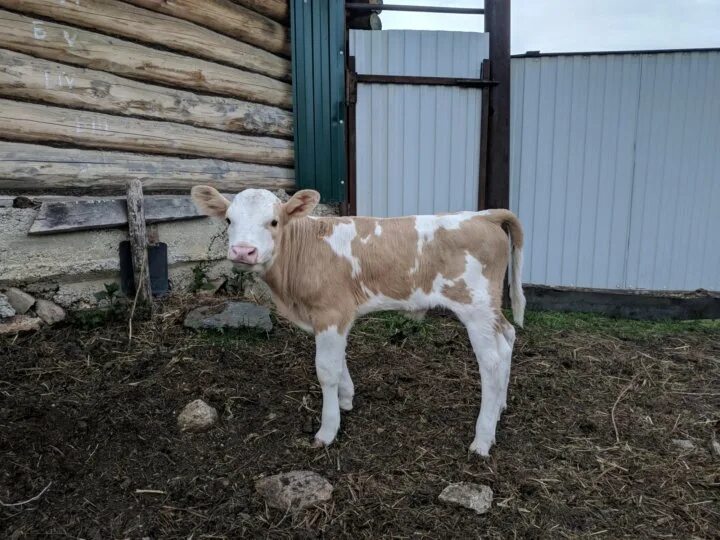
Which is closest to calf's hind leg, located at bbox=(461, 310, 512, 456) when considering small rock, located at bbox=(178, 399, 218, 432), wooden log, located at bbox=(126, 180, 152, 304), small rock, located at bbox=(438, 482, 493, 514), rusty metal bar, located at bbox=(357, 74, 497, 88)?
small rock, located at bbox=(438, 482, 493, 514)

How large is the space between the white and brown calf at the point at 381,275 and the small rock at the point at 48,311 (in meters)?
1.99

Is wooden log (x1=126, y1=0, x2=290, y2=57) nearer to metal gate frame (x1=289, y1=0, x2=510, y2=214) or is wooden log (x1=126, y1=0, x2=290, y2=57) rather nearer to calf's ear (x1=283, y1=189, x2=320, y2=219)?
metal gate frame (x1=289, y1=0, x2=510, y2=214)

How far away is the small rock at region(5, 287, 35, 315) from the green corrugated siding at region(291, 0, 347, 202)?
313 centimetres

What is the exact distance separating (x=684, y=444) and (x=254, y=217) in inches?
126

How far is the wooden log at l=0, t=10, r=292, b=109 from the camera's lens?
4.50 meters

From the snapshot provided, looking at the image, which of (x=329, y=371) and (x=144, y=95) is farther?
(x=144, y=95)

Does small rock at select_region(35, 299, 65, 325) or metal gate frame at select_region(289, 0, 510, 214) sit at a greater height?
metal gate frame at select_region(289, 0, 510, 214)

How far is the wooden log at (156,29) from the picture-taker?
467cm

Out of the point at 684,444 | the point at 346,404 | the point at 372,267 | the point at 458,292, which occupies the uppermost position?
the point at 372,267

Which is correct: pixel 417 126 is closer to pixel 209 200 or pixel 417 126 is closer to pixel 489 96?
pixel 489 96

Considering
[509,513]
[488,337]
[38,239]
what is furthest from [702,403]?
[38,239]

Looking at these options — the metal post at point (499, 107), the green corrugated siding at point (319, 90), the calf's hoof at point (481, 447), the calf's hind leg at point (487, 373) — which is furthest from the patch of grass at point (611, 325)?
the green corrugated siding at point (319, 90)

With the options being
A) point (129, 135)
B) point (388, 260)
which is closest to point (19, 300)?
point (129, 135)

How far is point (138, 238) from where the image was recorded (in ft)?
16.8
